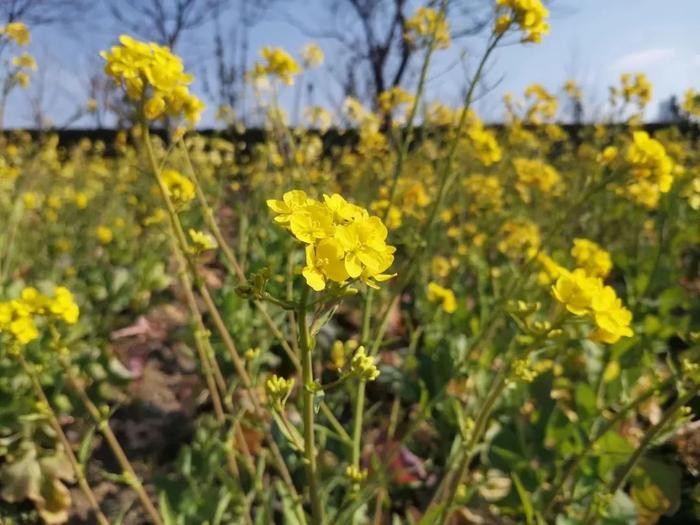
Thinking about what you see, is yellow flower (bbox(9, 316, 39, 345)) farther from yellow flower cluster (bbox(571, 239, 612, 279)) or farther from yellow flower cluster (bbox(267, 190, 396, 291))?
yellow flower cluster (bbox(571, 239, 612, 279))

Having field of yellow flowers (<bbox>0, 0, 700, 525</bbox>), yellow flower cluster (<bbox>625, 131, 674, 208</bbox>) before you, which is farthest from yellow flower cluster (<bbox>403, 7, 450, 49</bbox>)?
yellow flower cluster (<bbox>625, 131, 674, 208</bbox>)

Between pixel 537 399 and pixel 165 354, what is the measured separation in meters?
1.54

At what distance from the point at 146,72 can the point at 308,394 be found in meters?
0.66

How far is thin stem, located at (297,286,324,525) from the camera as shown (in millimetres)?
734

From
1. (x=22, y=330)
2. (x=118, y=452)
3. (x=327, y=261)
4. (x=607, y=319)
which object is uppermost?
(x=327, y=261)

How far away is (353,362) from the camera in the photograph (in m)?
0.81

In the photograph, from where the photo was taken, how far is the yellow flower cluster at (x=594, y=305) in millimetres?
1021

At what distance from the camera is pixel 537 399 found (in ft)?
6.37

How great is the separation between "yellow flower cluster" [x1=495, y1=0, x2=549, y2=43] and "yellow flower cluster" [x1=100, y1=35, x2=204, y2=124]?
2.39 ft

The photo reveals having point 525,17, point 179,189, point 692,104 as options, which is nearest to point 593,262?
point 525,17

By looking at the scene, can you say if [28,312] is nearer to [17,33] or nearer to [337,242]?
[337,242]

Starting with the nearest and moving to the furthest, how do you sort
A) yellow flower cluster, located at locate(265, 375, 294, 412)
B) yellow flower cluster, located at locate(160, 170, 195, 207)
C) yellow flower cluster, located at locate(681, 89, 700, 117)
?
yellow flower cluster, located at locate(265, 375, 294, 412), yellow flower cluster, located at locate(160, 170, 195, 207), yellow flower cluster, located at locate(681, 89, 700, 117)

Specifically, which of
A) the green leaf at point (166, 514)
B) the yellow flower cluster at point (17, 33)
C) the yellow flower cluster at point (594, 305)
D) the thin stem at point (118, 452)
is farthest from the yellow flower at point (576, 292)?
the yellow flower cluster at point (17, 33)

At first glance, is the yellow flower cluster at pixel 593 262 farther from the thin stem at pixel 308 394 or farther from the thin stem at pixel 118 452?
the thin stem at pixel 118 452
